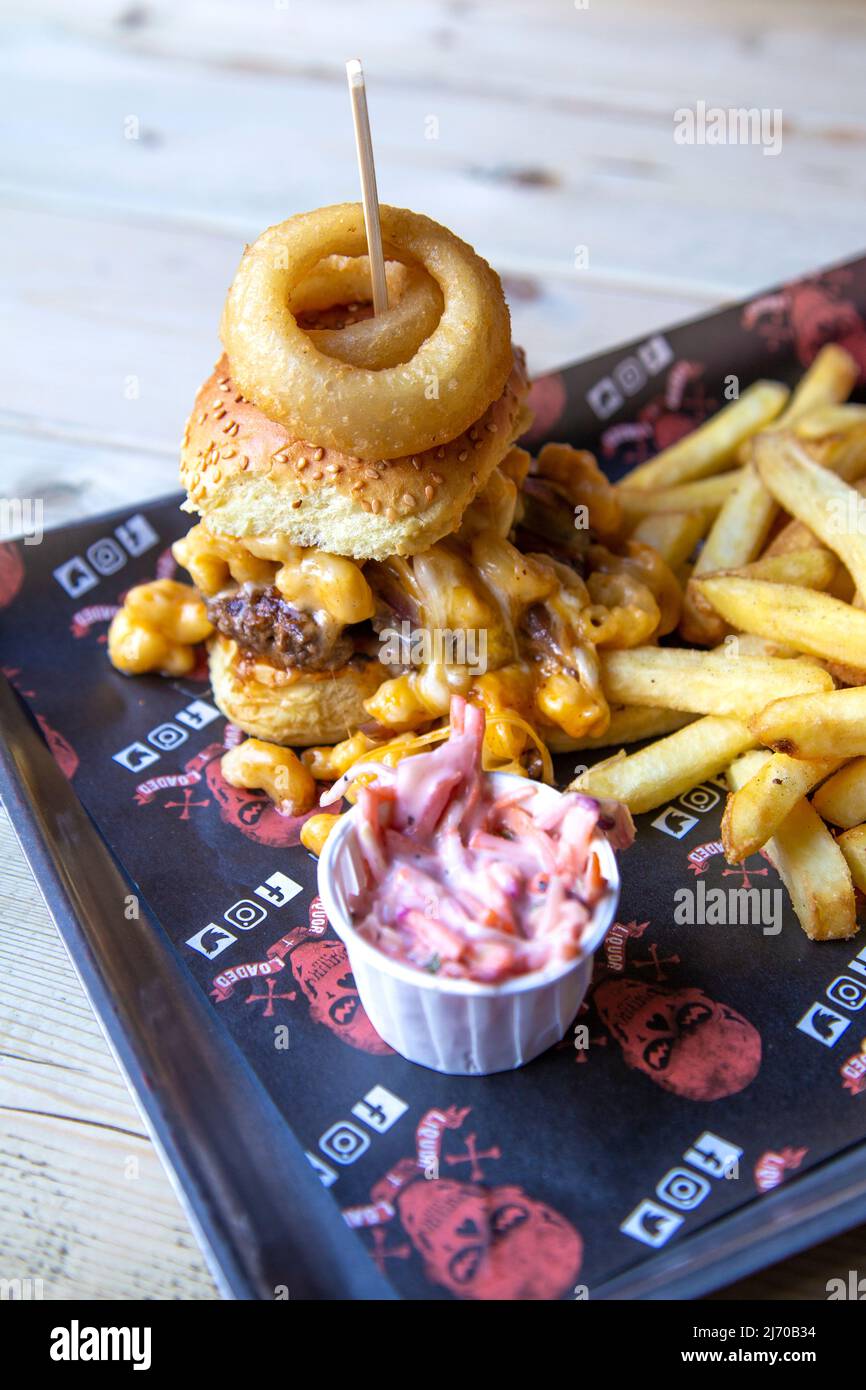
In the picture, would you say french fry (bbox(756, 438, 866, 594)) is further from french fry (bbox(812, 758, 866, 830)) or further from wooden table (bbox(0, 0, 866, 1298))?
wooden table (bbox(0, 0, 866, 1298))

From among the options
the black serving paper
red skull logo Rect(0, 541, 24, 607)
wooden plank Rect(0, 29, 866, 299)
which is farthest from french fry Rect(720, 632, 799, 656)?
wooden plank Rect(0, 29, 866, 299)

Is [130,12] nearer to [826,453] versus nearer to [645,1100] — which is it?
[826,453]

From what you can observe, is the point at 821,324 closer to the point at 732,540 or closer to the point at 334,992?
the point at 732,540

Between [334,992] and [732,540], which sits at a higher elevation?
[732,540]

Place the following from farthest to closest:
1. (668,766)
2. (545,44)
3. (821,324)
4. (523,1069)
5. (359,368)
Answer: (545,44) < (821,324) < (668,766) < (359,368) < (523,1069)

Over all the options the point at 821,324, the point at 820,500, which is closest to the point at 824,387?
the point at 821,324

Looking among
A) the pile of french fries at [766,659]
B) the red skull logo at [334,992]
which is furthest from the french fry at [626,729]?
the red skull logo at [334,992]
